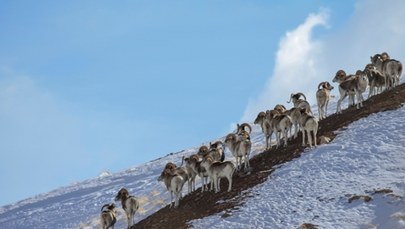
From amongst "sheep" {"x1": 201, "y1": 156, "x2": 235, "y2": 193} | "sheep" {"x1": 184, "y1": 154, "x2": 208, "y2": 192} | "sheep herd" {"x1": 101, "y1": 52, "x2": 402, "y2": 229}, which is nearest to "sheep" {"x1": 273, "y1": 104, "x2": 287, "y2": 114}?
"sheep herd" {"x1": 101, "y1": 52, "x2": 402, "y2": 229}

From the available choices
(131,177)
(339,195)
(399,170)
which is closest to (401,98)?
(399,170)

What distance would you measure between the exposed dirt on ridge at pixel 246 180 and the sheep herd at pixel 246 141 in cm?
53

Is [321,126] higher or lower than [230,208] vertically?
higher

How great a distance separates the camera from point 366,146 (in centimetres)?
2953

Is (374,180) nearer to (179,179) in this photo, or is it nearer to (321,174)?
(321,174)

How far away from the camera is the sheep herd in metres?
30.6

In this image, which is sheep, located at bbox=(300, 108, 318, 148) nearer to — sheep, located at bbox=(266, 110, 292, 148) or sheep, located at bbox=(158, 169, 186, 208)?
sheep, located at bbox=(266, 110, 292, 148)

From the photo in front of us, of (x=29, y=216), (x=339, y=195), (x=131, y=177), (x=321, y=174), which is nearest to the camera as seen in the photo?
(x=339, y=195)

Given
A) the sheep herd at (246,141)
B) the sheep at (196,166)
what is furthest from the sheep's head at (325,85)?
the sheep at (196,166)

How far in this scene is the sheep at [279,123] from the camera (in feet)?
107

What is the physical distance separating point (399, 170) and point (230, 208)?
6936 mm

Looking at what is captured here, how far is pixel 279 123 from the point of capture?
1299 inches

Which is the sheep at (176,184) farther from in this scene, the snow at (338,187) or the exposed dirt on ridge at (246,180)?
the snow at (338,187)

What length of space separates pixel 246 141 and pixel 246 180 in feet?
7.27
